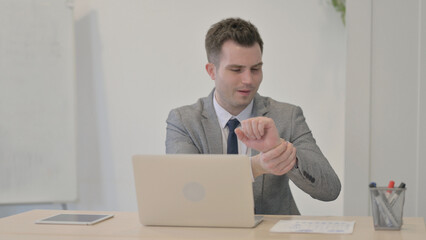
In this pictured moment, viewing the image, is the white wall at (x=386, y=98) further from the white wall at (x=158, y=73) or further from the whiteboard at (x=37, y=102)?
the whiteboard at (x=37, y=102)

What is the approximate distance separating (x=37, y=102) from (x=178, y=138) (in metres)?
1.39

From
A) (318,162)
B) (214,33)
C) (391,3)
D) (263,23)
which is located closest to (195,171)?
(318,162)

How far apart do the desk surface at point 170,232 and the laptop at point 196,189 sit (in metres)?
0.03

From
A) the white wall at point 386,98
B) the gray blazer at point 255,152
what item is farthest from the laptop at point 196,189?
the white wall at point 386,98

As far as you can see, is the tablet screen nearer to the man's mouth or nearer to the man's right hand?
the man's right hand

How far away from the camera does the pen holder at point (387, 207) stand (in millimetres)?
1522

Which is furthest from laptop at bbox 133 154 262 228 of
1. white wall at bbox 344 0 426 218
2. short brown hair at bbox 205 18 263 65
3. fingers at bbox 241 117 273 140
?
white wall at bbox 344 0 426 218

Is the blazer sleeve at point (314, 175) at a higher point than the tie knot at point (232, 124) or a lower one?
lower

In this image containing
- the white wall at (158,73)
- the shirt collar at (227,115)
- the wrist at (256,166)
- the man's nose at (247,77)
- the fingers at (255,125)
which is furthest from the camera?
the white wall at (158,73)

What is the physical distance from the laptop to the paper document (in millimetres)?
87

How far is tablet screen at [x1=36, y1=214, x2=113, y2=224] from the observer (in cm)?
172

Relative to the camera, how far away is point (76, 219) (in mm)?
1767

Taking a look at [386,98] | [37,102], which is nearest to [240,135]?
[386,98]

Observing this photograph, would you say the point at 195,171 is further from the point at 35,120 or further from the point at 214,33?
the point at 35,120
